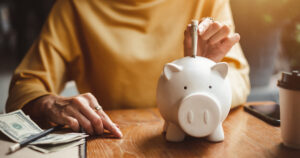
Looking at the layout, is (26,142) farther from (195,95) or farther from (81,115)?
(195,95)

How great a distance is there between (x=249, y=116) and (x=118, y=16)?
71 centimetres

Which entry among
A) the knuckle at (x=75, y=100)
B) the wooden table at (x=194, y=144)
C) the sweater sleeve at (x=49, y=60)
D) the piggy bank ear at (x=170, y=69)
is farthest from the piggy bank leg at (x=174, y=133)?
the sweater sleeve at (x=49, y=60)

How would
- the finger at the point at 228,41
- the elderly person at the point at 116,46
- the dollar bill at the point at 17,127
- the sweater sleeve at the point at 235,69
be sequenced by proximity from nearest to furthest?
the dollar bill at the point at 17,127 < the finger at the point at 228,41 < the sweater sleeve at the point at 235,69 < the elderly person at the point at 116,46

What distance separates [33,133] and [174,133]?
0.37 metres

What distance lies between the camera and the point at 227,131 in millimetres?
766

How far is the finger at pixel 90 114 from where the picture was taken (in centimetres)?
75

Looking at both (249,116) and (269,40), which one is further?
(269,40)

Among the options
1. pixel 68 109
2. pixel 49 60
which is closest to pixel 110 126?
pixel 68 109

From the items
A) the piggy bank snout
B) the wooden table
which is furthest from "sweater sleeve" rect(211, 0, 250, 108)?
the piggy bank snout

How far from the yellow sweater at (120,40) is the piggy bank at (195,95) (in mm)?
596

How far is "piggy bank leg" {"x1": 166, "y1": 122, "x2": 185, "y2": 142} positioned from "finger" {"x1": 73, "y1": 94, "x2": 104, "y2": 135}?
0.19 metres

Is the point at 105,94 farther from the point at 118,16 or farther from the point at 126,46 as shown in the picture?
the point at 118,16

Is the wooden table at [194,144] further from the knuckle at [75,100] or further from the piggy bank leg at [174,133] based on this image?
the knuckle at [75,100]

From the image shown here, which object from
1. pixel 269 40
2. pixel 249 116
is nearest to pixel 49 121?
pixel 249 116
